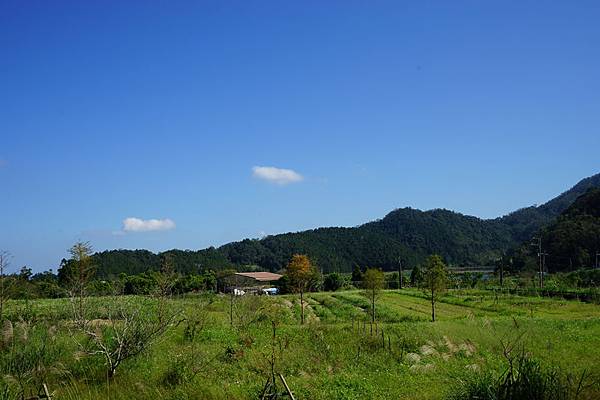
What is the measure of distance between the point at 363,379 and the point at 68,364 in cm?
716

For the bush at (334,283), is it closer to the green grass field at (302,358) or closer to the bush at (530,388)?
Result: the green grass field at (302,358)

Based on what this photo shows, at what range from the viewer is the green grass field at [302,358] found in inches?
421

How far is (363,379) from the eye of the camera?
41.2 feet

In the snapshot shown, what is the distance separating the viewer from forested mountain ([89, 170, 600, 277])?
10694cm

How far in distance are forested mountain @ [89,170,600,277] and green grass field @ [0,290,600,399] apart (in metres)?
69.2

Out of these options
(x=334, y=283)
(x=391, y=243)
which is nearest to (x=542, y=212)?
(x=391, y=243)

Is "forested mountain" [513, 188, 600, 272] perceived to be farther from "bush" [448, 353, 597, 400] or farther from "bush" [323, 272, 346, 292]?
"bush" [448, 353, 597, 400]

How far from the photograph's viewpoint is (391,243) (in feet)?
404

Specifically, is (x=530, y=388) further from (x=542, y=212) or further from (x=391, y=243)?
(x=542, y=212)

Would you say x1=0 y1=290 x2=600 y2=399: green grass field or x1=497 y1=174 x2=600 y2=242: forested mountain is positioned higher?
x1=497 y1=174 x2=600 y2=242: forested mountain

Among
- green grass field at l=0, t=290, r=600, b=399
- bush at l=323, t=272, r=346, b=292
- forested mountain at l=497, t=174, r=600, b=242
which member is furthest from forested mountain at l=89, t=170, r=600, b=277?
green grass field at l=0, t=290, r=600, b=399

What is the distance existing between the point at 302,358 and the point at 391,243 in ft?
359

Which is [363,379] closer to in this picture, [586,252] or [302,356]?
[302,356]

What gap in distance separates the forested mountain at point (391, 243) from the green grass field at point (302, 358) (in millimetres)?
69201
